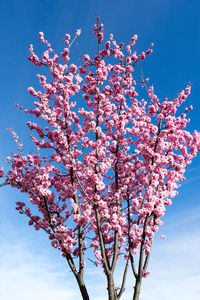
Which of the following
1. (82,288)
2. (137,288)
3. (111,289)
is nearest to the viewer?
(111,289)

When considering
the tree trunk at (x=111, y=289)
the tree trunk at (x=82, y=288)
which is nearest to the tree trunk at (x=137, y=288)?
the tree trunk at (x=111, y=289)

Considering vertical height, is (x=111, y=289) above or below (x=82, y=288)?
below

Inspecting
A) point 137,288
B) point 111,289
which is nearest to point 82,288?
point 111,289

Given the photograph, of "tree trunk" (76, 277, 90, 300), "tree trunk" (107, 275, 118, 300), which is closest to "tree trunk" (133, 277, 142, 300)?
"tree trunk" (107, 275, 118, 300)

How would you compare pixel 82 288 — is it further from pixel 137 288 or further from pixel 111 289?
pixel 137 288

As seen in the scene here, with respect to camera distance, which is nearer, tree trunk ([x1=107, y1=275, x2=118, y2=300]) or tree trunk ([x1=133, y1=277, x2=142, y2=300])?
tree trunk ([x1=107, y1=275, x2=118, y2=300])

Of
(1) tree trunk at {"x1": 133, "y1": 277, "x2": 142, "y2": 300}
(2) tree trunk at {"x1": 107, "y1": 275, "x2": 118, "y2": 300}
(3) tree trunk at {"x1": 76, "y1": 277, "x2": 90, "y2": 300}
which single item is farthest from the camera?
(1) tree trunk at {"x1": 133, "y1": 277, "x2": 142, "y2": 300}

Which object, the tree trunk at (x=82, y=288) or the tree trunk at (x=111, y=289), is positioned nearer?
the tree trunk at (x=111, y=289)

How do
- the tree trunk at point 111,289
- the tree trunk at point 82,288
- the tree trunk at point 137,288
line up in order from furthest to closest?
the tree trunk at point 137,288 < the tree trunk at point 82,288 < the tree trunk at point 111,289

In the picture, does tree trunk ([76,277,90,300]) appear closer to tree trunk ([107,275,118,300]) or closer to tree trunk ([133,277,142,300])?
tree trunk ([107,275,118,300])

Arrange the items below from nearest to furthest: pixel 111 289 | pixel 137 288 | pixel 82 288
Result: pixel 111 289 → pixel 82 288 → pixel 137 288

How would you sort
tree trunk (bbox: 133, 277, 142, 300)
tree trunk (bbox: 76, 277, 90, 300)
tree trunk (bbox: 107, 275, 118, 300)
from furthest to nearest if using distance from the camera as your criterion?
tree trunk (bbox: 133, 277, 142, 300) < tree trunk (bbox: 76, 277, 90, 300) < tree trunk (bbox: 107, 275, 118, 300)

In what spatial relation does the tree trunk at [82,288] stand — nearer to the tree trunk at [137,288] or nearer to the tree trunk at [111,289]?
the tree trunk at [111,289]

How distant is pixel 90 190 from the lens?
11.3m
